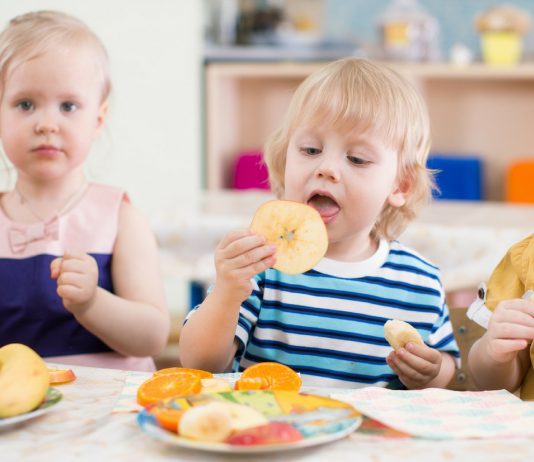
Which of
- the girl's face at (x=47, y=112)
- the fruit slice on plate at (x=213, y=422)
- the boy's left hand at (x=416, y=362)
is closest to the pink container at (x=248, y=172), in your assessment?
the girl's face at (x=47, y=112)

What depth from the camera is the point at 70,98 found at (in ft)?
4.78

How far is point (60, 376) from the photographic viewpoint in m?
1.05

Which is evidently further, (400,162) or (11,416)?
(400,162)

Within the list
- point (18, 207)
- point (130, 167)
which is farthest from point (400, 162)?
point (130, 167)

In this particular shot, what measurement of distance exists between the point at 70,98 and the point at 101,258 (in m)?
0.26

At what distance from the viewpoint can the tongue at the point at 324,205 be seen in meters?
1.28

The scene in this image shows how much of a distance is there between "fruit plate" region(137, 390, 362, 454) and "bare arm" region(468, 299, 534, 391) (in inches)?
11.1

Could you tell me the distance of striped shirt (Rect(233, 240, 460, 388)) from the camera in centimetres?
135

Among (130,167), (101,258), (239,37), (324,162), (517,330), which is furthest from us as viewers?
(239,37)

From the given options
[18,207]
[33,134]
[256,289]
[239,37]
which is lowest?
[256,289]

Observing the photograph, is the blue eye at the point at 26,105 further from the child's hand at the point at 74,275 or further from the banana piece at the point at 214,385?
the banana piece at the point at 214,385

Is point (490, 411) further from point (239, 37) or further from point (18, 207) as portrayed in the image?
point (239, 37)

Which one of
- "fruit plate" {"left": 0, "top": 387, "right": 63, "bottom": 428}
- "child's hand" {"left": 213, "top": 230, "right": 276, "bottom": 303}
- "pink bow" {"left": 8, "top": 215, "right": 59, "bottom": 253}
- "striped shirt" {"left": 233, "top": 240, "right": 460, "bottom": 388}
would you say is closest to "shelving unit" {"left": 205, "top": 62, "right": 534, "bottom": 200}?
"pink bow" {"left": 8, "top": 215, "right": 59, "bottom": 253}

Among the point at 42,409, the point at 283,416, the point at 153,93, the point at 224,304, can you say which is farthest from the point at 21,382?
the point at 153,93
